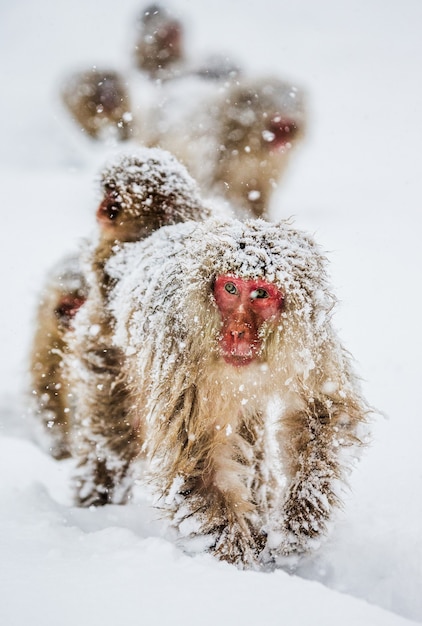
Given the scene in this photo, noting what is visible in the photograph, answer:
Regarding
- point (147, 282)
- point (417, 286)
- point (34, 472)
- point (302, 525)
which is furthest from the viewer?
point (417, 286)

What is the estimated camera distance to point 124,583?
1.25m

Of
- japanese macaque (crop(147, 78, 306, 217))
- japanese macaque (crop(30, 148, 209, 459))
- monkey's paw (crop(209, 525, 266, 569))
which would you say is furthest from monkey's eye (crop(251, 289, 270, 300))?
japanese macaque (crop(147, 78, 306, 217))

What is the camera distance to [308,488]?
5.40ft

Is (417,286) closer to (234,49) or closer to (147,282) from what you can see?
(147,282)

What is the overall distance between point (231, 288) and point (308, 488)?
766 mm

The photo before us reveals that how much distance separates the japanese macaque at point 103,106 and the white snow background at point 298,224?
9.8 inches

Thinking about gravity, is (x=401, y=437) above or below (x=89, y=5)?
below

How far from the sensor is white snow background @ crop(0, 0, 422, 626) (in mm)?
1225

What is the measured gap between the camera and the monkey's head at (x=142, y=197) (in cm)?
236

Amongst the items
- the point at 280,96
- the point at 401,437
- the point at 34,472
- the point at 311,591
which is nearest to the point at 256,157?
the point at 280,96

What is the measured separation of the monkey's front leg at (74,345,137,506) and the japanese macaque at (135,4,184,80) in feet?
10.8

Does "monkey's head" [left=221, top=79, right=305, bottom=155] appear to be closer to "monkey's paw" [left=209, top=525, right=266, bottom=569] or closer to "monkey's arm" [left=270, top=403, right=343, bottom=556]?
"monkey's arm" [left=270, top=403, right=343, bottom=556]

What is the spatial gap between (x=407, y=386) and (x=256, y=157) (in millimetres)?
2337

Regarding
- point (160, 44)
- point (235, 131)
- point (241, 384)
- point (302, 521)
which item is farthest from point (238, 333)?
point (160, 44)
